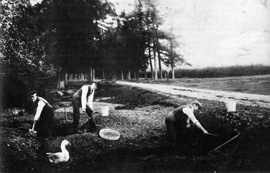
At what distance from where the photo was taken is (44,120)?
420cm

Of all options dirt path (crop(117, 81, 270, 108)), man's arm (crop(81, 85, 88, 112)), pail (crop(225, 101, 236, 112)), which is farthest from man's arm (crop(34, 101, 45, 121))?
pail (crop(225, 101, 236, 112))

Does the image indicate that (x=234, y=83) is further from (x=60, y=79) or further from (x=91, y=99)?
(x=60, y=79)

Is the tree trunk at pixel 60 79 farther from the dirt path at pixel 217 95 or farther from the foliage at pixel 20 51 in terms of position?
the dirt path at pixel 217 95

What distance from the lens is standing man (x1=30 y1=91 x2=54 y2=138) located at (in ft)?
13.5

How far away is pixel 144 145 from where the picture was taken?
4.12m

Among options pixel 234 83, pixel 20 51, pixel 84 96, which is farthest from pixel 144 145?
pixel 20 51

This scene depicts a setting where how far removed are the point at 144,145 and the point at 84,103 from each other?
124 cm

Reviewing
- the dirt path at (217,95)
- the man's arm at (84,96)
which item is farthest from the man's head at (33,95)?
the dirt path at (217,95)

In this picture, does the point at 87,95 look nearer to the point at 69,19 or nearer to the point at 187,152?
the point at 69,19

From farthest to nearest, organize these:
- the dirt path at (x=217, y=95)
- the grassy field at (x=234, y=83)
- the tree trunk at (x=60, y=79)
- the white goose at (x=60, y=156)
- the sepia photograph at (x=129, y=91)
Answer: the tree trunk at (x=60, y=79)
the grassy field at (x=234, y=83)
the dirt path at (x=217, y=95)
the sepia photograph at (x=129, y=91)
the white goose at (x=60, y=156)

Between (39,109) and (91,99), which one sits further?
(91,99)

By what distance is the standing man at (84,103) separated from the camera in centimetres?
430

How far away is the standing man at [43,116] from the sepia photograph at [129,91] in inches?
0.7

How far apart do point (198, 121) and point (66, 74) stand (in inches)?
102
